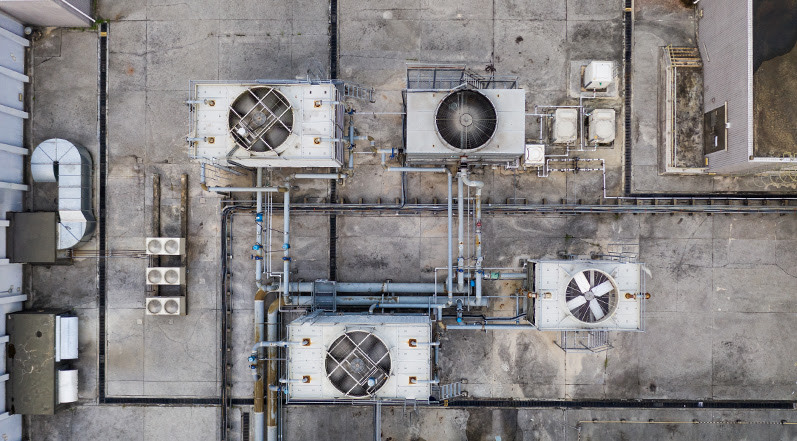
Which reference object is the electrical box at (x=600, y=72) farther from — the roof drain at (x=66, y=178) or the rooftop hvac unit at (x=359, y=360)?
the roof drain at (x=66, y=178)

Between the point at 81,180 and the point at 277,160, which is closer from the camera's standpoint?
the point at 277,160

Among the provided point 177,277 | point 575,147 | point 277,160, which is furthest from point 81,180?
point 575,147

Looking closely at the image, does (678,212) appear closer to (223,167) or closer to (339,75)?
(339,75)

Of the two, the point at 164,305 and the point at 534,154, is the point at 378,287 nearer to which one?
the point at 534,154

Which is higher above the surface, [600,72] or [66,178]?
[600,72]

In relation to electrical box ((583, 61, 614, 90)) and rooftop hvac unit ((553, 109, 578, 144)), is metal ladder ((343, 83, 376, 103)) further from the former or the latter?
electrical box ((583, 61, 614, 90))

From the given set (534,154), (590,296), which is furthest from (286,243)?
(590,296)
